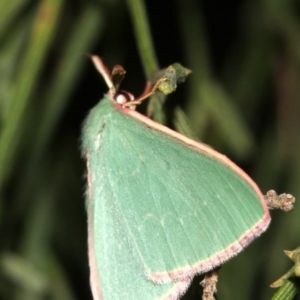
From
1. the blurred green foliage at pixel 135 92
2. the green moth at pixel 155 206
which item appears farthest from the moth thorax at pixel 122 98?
the blurred green foliage at pixel 135 92

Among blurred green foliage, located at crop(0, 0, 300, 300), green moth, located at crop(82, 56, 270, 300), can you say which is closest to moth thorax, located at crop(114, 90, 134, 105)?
green moth, located at crop(82, 56, 270, 300)

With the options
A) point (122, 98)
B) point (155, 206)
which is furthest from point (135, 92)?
point (155, 206)

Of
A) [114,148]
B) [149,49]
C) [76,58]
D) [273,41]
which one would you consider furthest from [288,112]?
[114,148]

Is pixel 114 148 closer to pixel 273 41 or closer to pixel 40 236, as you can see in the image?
pixel 40 236

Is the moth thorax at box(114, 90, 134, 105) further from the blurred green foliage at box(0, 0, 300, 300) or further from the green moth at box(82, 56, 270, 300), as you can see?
the blurred green foliage at box(0, 0, 300, 300)

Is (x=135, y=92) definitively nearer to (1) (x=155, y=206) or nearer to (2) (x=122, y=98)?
(2) (x=122, y=98)
